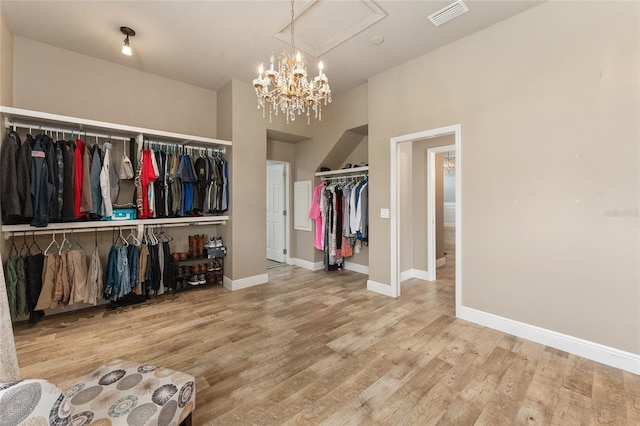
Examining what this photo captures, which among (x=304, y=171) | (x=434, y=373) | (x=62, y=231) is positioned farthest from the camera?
(x=304, y=171)

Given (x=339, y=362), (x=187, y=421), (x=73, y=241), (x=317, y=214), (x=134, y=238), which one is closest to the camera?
(x=187, y=421)

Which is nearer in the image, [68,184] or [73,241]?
[68,184]

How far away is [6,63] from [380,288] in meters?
5.00

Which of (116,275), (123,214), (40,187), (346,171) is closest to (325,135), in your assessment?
(346,171)

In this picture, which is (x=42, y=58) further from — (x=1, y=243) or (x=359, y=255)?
(x=359, y=255)

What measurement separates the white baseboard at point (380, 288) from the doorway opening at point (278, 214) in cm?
230

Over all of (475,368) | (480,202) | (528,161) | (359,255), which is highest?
(528,161)

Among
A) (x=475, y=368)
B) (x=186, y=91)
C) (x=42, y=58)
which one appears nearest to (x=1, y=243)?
(x=42, y=58)

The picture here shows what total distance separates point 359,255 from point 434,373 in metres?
3.14

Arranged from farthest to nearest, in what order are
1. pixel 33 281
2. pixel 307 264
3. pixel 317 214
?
1. pixel 307 264
2. pixel 317 214
3. pixel 33 281

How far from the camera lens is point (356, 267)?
17.3 feet

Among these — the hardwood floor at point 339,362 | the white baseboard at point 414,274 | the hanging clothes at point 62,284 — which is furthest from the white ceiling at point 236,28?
the white baseboard at point 414,274

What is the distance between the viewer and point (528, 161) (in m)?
2.68

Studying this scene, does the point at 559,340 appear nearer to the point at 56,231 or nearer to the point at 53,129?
the point at 56,231
